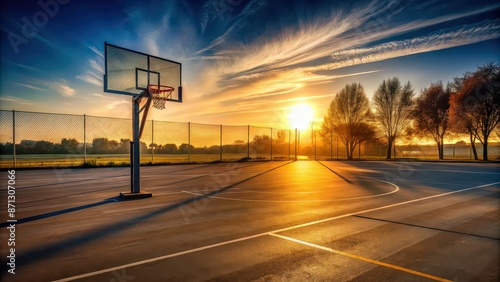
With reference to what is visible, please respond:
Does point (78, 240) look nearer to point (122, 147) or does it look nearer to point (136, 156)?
point (136, 156)

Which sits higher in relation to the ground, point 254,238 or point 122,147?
point 122,147

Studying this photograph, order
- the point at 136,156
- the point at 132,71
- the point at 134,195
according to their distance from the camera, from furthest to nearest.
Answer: the point at 132,71, the point at 136,156, the point at 134,195

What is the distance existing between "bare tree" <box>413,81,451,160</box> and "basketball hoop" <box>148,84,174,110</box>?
40297 millimetres

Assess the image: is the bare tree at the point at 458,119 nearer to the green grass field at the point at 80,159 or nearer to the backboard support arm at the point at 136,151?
the green grass field at the point at 80,159

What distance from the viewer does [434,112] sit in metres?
41.4

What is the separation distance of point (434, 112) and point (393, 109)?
18.2 ft

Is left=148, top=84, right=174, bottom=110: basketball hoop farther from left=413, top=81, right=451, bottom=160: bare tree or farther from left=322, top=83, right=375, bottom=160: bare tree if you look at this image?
left=413, top=81, right=451, bottom=160: bare tree

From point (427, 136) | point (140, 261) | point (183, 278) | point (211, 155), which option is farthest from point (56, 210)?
point (427, 136)

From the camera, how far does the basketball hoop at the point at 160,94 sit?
1209 centimetres

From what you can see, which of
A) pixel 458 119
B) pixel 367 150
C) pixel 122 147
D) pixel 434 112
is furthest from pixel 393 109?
pixel 122 147

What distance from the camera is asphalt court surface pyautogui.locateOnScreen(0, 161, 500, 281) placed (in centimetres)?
396

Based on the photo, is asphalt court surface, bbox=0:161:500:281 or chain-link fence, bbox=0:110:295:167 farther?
chain-link fence, bbox=0:110:295:167

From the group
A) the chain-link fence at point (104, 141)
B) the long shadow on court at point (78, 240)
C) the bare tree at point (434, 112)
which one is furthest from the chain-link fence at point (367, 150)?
the long shadow on court at point (78, 240)

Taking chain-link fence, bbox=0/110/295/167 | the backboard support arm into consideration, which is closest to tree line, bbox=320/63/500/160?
chain-link fence, bbox=0/110/295/167
